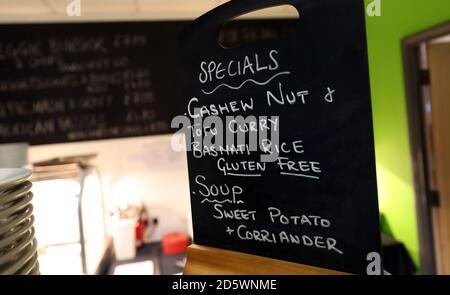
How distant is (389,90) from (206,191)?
72.9 inches

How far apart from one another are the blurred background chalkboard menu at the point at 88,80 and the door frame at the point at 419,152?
3.95ft

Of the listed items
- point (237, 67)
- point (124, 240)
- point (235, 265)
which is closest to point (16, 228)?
point (235, 265)


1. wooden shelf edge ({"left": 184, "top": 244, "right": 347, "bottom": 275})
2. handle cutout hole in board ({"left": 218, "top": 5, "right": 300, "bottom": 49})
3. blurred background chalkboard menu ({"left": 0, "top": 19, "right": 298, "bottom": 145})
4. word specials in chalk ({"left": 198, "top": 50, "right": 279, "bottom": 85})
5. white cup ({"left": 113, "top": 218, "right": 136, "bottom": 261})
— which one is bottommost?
white cup ({"left": 113, "top": 218, "right": 136, "bottom": 261})

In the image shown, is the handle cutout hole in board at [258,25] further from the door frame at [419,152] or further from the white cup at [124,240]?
the white cup at [124,240]

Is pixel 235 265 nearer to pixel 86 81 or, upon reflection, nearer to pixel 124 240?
pixel 124 240

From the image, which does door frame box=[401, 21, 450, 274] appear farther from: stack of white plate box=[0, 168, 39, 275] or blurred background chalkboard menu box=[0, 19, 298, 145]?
stack of white plate box=[0, 168, 39, 275]

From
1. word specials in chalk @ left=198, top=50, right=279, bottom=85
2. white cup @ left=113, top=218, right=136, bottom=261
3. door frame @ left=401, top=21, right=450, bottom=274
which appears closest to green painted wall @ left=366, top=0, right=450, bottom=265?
door frame @ left=401, top=21, right=450, bottom=274

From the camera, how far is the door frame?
180 cm

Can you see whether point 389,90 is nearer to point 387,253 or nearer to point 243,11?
point 387,253

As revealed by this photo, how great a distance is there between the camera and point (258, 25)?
223 cm

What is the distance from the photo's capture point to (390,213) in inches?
83.4

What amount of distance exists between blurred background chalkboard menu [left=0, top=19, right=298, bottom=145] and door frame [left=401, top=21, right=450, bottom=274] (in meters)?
1.20

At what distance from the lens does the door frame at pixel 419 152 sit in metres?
1.80
